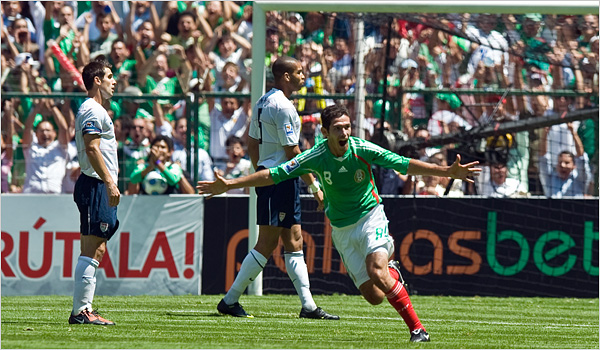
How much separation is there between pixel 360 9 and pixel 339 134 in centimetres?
468

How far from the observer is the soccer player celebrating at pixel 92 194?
25.2 feet

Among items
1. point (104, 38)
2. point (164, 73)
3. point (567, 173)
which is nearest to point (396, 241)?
point (567, 173)

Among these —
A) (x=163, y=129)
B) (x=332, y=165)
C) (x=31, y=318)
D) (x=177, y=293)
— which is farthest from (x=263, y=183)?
(x=163, y=129)

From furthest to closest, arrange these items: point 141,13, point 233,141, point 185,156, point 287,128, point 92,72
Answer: point 141,13
point 233,141
point 185,156
point 287,128
point 92,72

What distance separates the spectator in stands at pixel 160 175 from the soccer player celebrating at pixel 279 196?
3.57 m

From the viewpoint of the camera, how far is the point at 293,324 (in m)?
8.15

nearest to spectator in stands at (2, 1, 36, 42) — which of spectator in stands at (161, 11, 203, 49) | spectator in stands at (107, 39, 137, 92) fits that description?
spectator in stands at (107, 39, 137, 92)

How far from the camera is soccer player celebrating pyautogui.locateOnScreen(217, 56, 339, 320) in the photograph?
28.2ft

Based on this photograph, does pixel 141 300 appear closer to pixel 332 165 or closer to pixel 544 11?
pixel 332 165

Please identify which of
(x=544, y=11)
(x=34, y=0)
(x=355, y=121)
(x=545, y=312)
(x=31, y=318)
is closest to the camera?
(x=31, y=318)

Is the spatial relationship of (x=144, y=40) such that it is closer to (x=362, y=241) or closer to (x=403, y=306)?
(x=362, y=241)

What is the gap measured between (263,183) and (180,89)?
→ 6622 millimetres

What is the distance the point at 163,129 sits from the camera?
13.1 meters

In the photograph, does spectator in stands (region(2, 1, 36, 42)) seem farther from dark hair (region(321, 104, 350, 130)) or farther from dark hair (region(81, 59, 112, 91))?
dark hair (region(321, 104, 350, 130))
